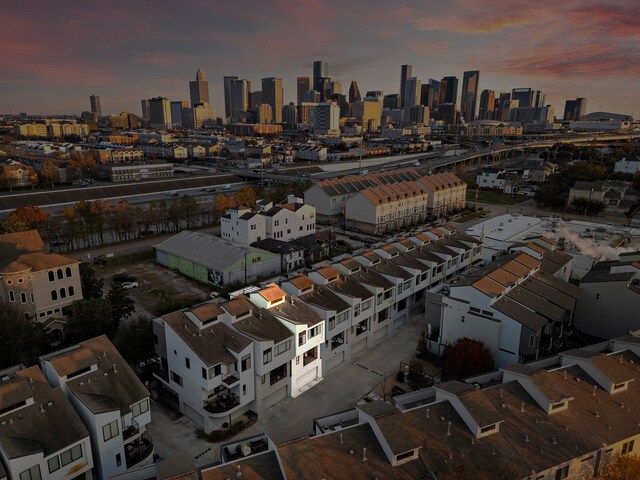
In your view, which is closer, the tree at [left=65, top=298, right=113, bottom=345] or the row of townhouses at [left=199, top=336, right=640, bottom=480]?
the row of townhouses at [left=199, top=336, right=640, bottom=480]

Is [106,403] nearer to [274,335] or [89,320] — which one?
[274,335]

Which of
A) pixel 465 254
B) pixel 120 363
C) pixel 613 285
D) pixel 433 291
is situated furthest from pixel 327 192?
pixel 120 363

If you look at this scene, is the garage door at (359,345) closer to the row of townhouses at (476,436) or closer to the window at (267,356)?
the window at (267,356)

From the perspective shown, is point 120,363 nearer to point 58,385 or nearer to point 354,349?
point 58,385

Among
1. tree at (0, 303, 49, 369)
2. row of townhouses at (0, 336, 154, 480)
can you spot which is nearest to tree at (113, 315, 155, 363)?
row of townhouses at (0, 336, 154, 480)

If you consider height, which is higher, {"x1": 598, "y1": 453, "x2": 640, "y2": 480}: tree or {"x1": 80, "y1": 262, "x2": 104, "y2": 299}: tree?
{"x1": 598, "y1": 453, "x2": 640, "y2": 480}: tree

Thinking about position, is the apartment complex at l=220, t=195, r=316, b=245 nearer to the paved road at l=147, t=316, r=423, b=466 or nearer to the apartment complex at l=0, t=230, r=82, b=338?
the apartment complex at l=0, t=230, r=82, b=338

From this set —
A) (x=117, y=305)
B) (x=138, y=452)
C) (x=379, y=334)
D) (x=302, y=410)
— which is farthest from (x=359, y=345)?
(x=117, y=305)
